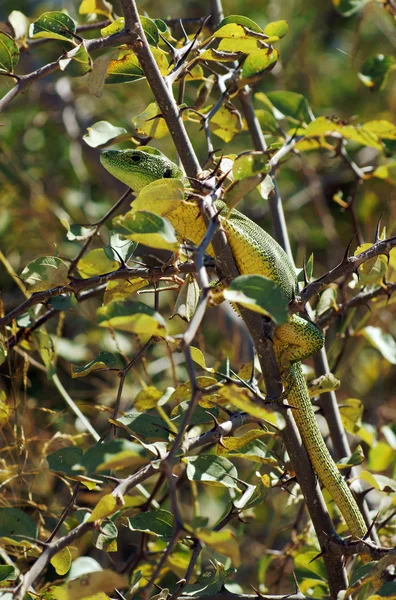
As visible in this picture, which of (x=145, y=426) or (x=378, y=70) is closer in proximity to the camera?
(x=145, y=426)

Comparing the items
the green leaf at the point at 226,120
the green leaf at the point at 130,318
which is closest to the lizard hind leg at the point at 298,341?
the green leaf at the point at 226,120

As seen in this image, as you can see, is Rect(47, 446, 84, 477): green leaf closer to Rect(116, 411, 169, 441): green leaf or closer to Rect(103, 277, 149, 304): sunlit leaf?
Rect(116, 411, 169, 441): green leaf

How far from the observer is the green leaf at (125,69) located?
1878mm

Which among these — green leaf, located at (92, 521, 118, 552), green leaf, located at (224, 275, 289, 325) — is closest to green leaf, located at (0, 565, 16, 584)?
green leaf, located at (92, 521, 118, 552)

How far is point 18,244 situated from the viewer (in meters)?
4.25

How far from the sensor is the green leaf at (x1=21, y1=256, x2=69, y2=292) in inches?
69.8

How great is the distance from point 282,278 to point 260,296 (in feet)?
3.98

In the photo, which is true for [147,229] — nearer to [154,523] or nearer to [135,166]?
[154,523]

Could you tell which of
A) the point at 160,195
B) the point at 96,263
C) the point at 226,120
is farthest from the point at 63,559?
the point at 226,120

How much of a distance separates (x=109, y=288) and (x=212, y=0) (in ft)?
4.61

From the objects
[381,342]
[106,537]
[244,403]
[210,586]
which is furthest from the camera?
[381,342]

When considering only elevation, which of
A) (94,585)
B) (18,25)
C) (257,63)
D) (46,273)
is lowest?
(94,585)

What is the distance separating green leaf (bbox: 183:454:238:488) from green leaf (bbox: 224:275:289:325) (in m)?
0.49

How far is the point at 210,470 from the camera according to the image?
5.16ft
